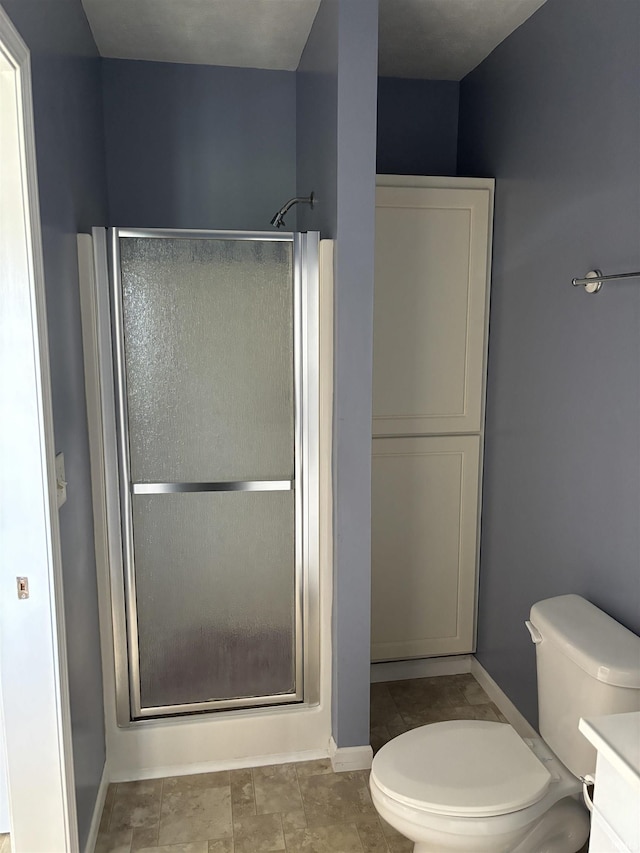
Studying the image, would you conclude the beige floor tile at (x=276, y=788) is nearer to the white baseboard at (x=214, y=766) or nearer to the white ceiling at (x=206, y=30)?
the white baseboard at (x=214, y=766)

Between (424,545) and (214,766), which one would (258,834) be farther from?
(424,545)

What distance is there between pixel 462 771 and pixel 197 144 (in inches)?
99.0

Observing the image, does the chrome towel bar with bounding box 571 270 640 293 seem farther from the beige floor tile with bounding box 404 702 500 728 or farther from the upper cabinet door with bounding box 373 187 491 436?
the beige floor tile with bounding box 404 702 500 728

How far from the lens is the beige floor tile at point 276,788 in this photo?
2.16m

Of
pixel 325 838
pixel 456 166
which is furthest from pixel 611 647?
pixel 456 166

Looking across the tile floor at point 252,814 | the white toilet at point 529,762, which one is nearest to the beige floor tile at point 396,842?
the tile floor at point 252,814

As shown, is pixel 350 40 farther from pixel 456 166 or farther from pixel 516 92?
pixel 456 166

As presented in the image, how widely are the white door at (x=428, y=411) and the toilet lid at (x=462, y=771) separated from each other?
948 mm

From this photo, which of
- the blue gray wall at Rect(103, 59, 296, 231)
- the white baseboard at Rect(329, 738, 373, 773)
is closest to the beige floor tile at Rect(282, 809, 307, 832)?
the white baseboard at Rect(329, 738, 373, 773)

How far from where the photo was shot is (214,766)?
234 centimetres

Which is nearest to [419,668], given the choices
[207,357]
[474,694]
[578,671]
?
[474,694]

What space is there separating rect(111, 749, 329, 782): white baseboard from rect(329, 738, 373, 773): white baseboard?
82mm

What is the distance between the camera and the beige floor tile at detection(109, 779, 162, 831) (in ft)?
6.89

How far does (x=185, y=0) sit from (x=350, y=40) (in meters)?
0.62
